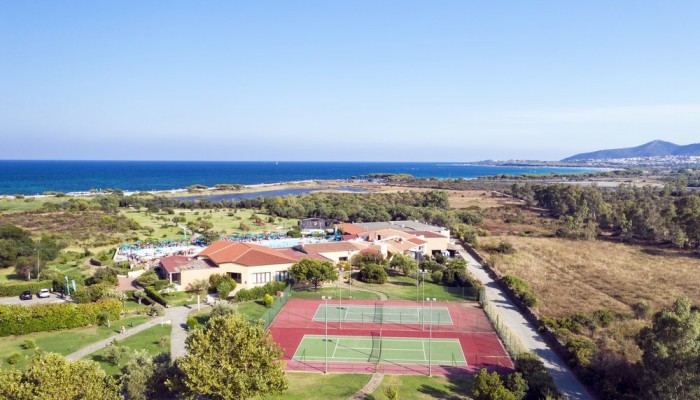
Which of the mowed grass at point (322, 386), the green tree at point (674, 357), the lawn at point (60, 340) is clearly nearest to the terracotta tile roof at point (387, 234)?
the lawn at point (60, 340)

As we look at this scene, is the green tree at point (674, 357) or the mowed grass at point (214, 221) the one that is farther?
the mowed grass at point (214, 221)

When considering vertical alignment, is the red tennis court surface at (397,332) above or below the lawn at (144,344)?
below

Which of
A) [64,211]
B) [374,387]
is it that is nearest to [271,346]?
[374,387]

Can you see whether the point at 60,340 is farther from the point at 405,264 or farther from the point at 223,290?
the point at 405,264

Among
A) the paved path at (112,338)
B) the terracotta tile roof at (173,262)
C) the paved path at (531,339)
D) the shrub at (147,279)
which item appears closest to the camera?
the paved path at (531,339)

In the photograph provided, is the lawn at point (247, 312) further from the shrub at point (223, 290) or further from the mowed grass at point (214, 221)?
the mowed grass at point (214, 221)

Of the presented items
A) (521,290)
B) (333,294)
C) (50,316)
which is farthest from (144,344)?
(521,290)
